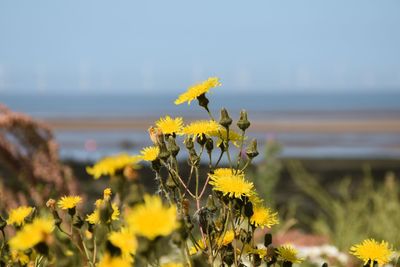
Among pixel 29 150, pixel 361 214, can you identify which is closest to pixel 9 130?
pixel 29 150

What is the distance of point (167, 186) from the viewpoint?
1.63 metres

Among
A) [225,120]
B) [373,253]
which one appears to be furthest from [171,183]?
[373,253]

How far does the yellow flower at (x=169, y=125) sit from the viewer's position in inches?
66.9

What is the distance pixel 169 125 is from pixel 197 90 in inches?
5.3

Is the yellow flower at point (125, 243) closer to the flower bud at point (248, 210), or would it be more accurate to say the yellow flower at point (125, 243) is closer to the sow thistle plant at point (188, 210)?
the sow thistle plant at point (188, 210)

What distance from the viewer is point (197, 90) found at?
70.2 inches

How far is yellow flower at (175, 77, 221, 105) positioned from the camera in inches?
69.6

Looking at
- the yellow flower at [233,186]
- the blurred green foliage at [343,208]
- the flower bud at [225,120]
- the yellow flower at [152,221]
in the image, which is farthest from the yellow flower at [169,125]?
the blurred green foliage at [343,208]

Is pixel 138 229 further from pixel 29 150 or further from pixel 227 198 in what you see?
pixel 29 150

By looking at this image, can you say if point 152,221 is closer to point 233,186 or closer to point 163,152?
point 233,186

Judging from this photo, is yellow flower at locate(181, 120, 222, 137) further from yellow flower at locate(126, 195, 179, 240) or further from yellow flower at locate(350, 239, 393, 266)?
yellow flower at locate(126, 195, 179, 240)

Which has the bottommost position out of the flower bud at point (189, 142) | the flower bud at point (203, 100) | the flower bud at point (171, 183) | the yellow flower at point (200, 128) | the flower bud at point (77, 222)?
the flower bud at point (77, 222)

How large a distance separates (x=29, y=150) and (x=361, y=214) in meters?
3.63

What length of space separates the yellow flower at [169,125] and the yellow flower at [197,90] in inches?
2.3
